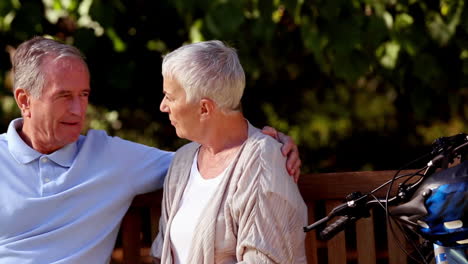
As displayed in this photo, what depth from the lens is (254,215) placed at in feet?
10.6

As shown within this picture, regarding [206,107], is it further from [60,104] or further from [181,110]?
[60,104]

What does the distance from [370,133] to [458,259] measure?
3.53 metres

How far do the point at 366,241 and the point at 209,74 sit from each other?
891 mm

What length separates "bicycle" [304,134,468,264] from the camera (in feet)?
8.49

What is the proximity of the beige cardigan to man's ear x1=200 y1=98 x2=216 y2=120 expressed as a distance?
167 millimetres

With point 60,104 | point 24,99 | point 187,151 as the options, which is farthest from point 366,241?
point 24,99

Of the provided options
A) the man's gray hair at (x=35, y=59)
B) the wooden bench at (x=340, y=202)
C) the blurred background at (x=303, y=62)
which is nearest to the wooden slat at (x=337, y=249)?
the wooden bench at (x=340, y=202)

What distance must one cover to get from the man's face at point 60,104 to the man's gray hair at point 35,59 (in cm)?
2

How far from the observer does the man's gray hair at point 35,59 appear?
364 cm

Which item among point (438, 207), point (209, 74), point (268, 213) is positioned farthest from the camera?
point (209, 74)

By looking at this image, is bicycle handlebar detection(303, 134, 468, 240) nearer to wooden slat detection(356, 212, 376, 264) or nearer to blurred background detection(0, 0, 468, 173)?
wooden slat detection(356, 212, 376, 264)

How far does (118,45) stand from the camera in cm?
526

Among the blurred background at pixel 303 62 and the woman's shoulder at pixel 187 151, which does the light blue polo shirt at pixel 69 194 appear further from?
the blurred background at pixel 303 62

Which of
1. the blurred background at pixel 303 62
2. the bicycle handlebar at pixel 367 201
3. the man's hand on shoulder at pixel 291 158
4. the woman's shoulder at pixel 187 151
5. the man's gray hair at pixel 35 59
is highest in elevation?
the blurred background at pixel 303 62
